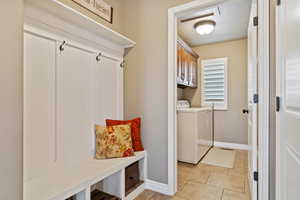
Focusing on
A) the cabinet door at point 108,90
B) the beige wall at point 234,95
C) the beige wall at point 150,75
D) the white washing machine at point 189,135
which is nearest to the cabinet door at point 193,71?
the beige wall at point 234,95

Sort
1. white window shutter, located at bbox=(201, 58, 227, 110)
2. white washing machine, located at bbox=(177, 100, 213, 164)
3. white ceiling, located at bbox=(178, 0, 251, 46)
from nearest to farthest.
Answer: white ceiling, located at bbox=(178, 0, 251, 46) → white washing machine, located at bbox=(177, 100, 213, 164) → white window shutter, located at bbox=(201, 58, 227, 110)

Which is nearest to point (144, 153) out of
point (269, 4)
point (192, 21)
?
point (269, 4)

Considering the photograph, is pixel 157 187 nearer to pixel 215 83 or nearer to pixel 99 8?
pixel 99 8

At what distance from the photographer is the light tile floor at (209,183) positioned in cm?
184

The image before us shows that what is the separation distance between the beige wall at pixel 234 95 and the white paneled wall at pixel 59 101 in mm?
2962

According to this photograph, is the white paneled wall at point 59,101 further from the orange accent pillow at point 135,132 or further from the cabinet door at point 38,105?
the orange accent pillow at point 135,132

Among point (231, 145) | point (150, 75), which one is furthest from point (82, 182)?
point (231, 145)

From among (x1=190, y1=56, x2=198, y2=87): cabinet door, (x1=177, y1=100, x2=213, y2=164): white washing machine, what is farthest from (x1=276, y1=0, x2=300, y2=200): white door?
(x1=190, y1=56, x2=198, y2=87): cabinet door

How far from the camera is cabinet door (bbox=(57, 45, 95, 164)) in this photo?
4.93ft

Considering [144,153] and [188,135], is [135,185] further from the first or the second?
[188,135]

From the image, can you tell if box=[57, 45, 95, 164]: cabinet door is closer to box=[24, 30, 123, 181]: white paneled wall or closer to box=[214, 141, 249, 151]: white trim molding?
box=[24, 30, 123, 181]: white paneled wall

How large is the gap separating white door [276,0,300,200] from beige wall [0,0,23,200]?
1.41 meters

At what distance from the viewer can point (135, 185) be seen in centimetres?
189

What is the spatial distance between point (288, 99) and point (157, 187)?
163 centimetres
